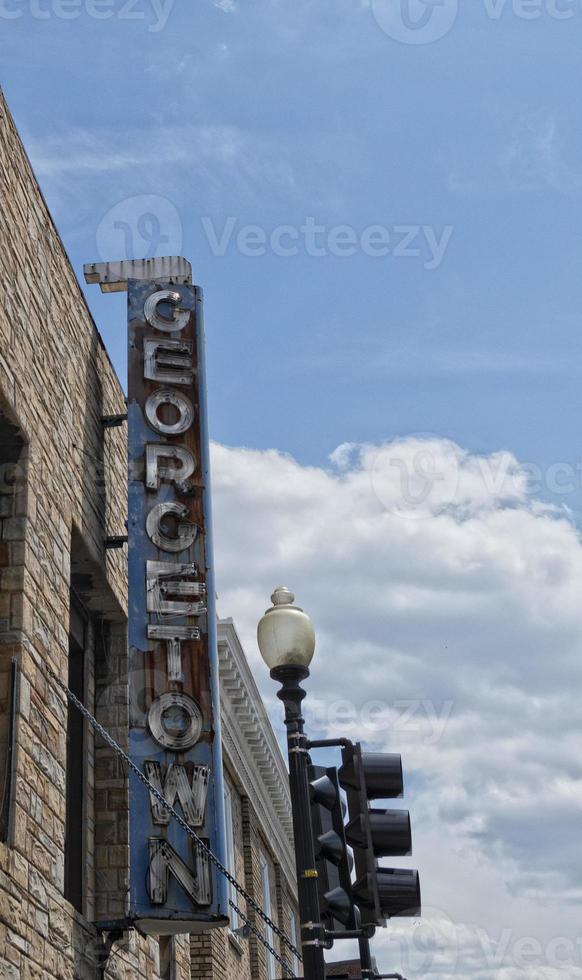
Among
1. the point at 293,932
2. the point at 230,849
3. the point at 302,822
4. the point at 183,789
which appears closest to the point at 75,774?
the point at 183,789

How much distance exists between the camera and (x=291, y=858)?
95.5 ft

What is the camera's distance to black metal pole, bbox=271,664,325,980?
6551mm

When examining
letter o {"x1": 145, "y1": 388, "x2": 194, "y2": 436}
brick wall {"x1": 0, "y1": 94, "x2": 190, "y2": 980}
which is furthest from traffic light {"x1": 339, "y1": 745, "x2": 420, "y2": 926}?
letter o {"x1": 145, "y1": 388, "x2": 194, "y2": 436}

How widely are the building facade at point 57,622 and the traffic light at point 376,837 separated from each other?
2607mm

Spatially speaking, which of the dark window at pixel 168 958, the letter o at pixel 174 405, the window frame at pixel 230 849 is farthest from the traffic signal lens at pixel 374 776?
the window frame at pixel 230 849

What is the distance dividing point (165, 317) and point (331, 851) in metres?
7.29

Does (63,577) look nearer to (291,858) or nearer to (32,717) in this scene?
(32,717)

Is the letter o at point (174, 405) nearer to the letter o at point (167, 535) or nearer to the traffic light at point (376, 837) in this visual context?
the letter o at point (167, 535)

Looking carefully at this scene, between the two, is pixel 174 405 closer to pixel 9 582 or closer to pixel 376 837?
pixel 9 582

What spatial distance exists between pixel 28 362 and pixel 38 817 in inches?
151

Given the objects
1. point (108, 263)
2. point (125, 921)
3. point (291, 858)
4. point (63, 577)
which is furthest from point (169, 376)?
point (291, 858)

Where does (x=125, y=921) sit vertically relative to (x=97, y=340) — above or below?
below

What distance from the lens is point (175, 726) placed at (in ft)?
35.1

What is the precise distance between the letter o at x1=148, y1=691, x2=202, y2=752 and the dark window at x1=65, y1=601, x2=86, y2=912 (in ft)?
3.84
